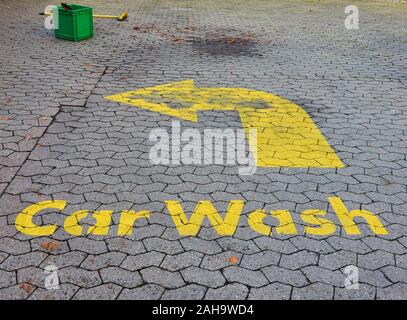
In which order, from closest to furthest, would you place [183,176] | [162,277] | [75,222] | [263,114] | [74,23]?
[162,277] → [75,222] → [183,176] → [263,114] → [74,23]

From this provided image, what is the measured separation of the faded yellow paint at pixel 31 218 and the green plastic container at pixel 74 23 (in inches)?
305

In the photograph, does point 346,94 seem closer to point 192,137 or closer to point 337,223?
point 192,137

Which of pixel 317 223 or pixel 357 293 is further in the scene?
pixel 317 223

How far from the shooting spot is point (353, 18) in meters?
16.8

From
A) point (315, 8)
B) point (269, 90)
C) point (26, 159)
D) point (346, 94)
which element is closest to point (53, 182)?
point (26, 159)

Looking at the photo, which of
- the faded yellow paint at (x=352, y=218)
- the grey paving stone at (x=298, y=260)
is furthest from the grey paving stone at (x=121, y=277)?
the faded yellow paint at (x=352, y=218)

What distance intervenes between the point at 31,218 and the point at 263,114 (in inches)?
165

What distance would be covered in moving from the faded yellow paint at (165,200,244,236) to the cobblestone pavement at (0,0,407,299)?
76mm

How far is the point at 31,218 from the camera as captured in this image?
14.5 feet

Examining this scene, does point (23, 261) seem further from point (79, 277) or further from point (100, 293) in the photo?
point (100, 293)

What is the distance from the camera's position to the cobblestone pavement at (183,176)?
3.78 m

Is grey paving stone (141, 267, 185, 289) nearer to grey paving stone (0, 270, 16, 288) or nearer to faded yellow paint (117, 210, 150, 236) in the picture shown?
faded yellow paint (117, 210, 150, 236)

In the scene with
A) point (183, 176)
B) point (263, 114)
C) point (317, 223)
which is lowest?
point (317, 223)

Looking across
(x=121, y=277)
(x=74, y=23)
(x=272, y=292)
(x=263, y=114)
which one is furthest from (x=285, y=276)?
(x=74, y=23)
